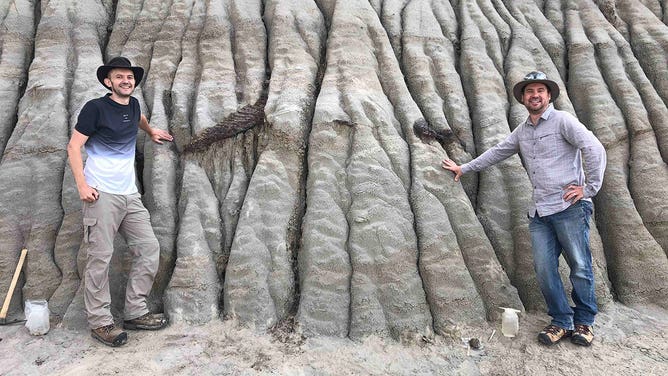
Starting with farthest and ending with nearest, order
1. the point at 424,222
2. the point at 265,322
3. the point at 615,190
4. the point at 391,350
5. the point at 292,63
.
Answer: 1. the point at 292,63
2. the point at 615,190
3. the point at 424,222
4. the point at 265,322
5. the point at 391,350

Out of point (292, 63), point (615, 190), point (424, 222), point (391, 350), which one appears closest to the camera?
point (391, 350)

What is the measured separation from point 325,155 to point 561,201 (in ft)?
8.02

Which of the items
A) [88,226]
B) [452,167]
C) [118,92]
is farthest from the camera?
[452,167]

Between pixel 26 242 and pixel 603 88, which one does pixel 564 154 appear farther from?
pixel 26 242

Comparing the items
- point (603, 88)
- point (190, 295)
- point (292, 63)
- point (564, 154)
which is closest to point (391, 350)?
point (190, 295)

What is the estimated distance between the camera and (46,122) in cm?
511

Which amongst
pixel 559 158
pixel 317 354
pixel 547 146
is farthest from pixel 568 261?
pixel 317 354

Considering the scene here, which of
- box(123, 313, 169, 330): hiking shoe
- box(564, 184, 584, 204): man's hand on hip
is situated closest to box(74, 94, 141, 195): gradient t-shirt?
box(123, 313, 169, 330): hiking shoe

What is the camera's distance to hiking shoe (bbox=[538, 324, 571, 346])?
155 inches

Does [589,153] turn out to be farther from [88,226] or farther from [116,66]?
[88,226]

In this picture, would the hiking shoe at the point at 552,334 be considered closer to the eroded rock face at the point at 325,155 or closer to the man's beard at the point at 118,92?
the eroded rock face at the point at 325,155

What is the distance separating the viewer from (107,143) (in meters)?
4.12

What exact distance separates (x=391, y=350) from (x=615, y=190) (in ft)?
11.1

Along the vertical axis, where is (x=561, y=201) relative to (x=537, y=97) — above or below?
below
